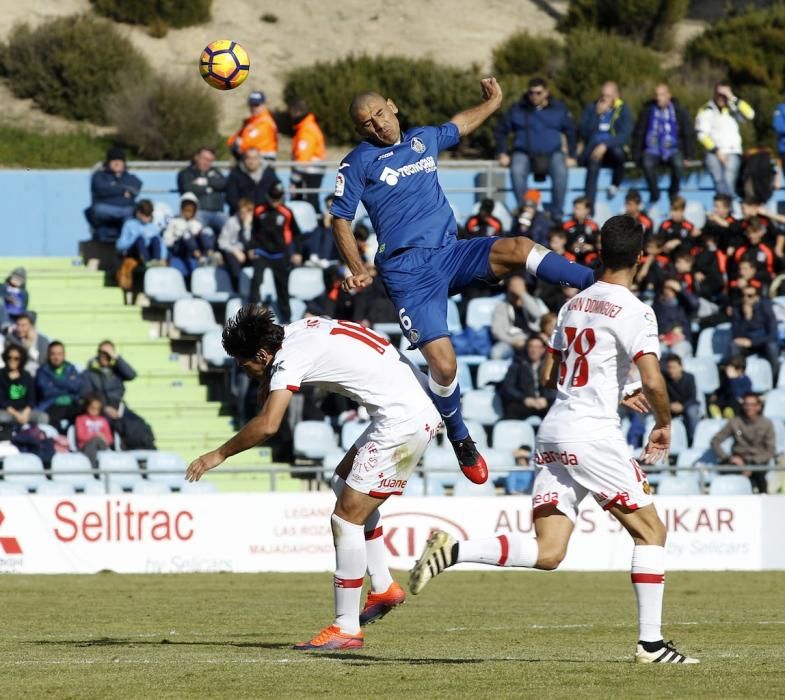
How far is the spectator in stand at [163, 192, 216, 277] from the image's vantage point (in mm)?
23922

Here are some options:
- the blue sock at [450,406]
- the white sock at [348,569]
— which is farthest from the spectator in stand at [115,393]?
the white sock at [348,569]

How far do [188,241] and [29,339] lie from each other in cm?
351

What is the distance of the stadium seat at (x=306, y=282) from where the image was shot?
23344mm

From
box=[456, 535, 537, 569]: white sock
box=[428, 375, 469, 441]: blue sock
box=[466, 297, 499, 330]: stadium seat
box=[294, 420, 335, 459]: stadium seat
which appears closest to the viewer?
box=[456, 535, 537, 569]: white sock

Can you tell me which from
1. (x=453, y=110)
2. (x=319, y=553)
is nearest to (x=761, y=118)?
(x=453, y=110)

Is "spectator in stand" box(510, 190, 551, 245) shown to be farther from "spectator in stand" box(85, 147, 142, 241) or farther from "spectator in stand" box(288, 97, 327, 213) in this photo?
"spectator in stand" box(85, 147, 142, 241)

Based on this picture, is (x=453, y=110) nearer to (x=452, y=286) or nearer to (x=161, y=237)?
(x=161, y=237)

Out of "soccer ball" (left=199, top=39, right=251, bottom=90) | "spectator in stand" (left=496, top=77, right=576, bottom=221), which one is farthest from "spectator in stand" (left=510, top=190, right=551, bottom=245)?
"soccer ball" (left=199, top=39, right=251, bottom=90)

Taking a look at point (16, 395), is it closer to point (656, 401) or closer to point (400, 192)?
point (400, 192)

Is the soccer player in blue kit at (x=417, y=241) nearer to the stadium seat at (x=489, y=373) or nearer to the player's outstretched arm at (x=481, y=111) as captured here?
the player's outstretched arm at (x=481, y=111)

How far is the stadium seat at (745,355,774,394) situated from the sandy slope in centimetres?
2483

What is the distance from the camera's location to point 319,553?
1869 centimetres

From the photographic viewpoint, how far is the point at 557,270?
10.3 metres

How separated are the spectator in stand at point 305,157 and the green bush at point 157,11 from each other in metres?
22.2
